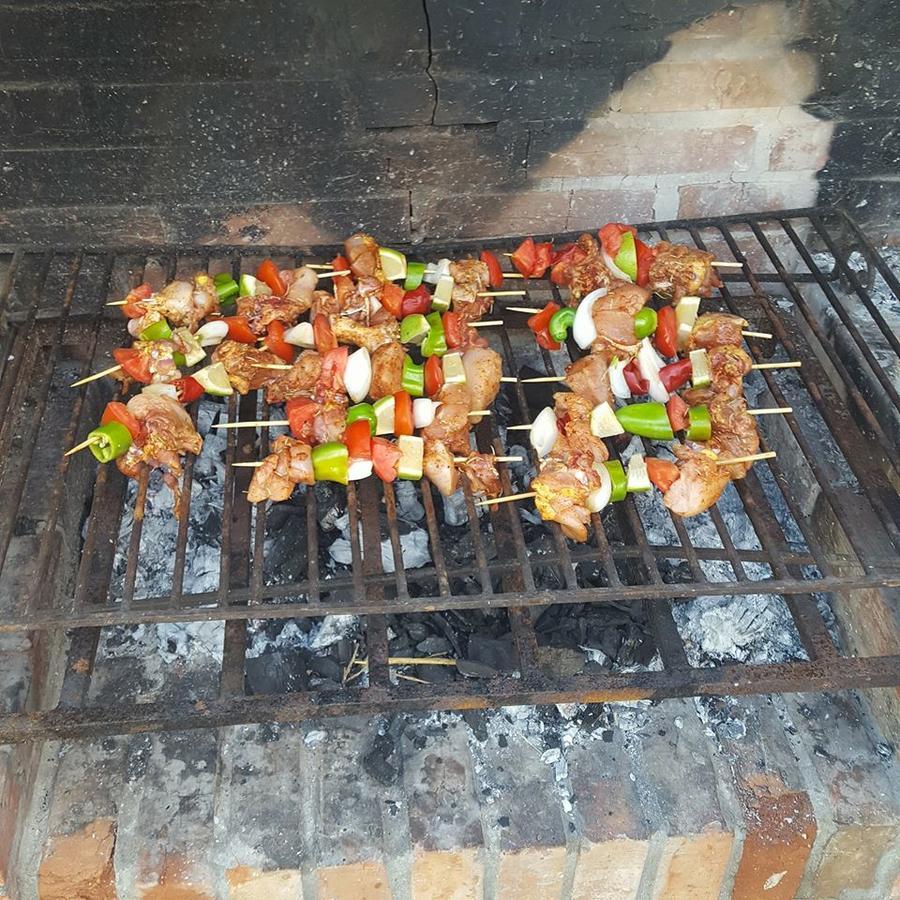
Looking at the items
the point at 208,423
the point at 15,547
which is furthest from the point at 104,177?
the point at 15,547

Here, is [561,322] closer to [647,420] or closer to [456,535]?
[647,420]

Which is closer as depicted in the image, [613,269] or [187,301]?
[187,301]

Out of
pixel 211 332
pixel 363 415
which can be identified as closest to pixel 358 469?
pixel 363 415

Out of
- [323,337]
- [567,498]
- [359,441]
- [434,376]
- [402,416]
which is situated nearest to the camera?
[567,498]

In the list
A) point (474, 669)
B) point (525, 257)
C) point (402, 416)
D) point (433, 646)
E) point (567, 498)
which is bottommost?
point (474, 669)

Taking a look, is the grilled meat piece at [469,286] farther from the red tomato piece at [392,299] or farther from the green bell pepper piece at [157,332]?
the green bell pepper piece at [157,332]

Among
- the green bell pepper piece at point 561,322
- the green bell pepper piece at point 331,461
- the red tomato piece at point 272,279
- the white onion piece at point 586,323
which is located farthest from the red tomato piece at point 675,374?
the red tomato piece at point 272,279

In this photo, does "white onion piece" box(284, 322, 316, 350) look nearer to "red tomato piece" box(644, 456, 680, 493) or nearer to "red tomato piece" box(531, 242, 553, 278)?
"red tomato piece" box(531, 242, 553, 278)

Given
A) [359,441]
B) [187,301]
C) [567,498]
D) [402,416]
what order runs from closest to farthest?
[567,498] → [359,441] → [402,416] → [187,301]
